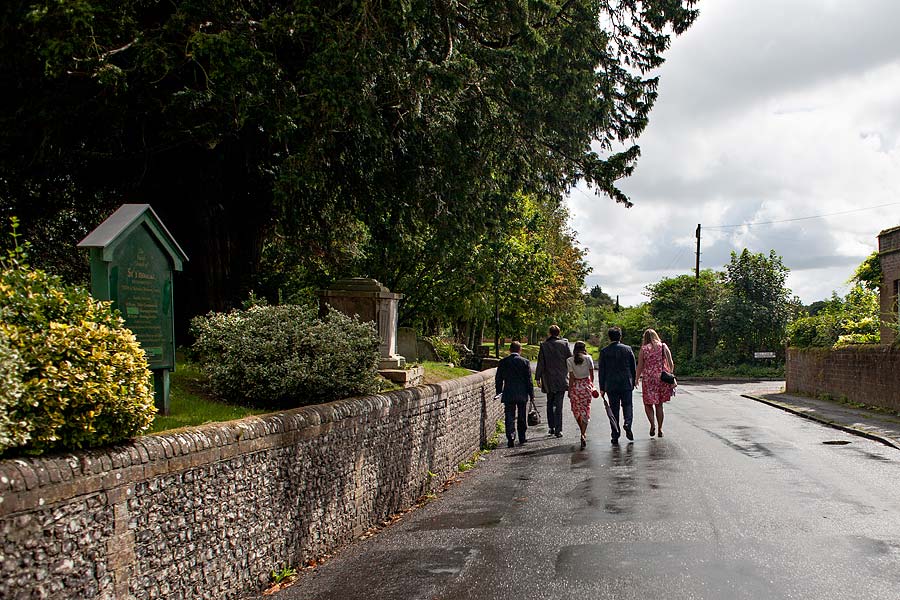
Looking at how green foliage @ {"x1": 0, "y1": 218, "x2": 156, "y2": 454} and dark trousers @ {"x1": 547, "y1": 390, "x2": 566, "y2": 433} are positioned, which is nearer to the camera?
green foliage @ {"x1": 0, "y1": 218, "x2": 156, "y2": 454}

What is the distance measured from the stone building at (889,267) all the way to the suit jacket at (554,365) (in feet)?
59.3

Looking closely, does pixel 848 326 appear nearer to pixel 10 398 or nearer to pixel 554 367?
pixel 554 367

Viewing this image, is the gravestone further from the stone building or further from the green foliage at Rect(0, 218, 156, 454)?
the stone building

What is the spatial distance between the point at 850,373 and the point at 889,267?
7.75m

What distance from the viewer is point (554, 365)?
15125mm

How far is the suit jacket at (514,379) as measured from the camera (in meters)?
14.4

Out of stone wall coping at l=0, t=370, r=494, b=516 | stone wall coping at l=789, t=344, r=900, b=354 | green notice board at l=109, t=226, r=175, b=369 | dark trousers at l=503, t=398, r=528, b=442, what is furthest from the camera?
stone wall coping at l=789, t=344, r=900, b=354

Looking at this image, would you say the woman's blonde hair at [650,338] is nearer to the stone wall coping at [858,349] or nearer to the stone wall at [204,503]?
the stone wall at [204,503]

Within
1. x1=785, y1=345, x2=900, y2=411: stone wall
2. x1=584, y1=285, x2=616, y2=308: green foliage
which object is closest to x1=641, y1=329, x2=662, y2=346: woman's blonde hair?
x1=785, y1=345, x2=900, y2=411: stone wall

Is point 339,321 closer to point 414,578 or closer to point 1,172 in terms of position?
point 414,578

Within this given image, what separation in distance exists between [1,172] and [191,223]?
9.50ft

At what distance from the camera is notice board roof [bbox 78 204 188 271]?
20.6ft

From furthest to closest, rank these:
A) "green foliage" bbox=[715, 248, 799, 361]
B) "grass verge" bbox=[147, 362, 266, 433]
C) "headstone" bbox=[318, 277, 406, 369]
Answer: "green foliage" bbox=[715, 248, 799, 361] → "headstone" bbox=[318, 277, 406, 369] → "grass verge" bbox=[147, 362, 266, 433]

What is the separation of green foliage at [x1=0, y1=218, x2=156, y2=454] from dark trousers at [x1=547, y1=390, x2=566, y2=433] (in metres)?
10.8
